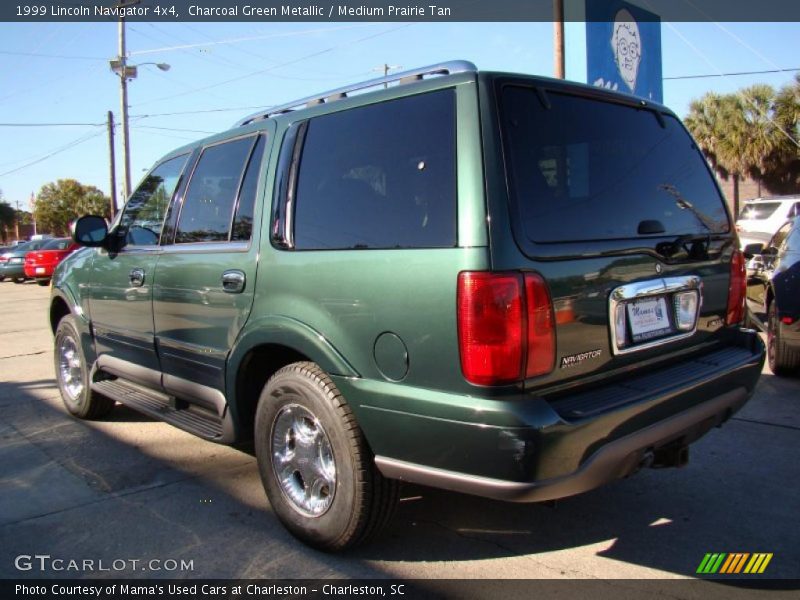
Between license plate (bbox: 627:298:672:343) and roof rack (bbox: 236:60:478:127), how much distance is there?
1.15 meters

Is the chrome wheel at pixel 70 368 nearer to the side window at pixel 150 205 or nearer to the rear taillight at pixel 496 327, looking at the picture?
the side window at pixel 150 205

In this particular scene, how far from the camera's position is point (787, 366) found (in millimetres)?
5902

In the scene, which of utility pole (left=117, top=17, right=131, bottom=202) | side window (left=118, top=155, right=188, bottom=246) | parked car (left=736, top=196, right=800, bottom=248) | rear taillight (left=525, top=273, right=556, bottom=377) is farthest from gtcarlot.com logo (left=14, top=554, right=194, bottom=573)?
utility pole (left=117, top=17, right=131, bottom=202)

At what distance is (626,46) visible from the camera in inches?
354

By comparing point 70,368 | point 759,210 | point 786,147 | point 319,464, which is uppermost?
point 786,147

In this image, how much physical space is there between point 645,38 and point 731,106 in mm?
19990

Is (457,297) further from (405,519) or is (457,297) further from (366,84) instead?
(405,519)

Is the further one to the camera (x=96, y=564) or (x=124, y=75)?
(x=124, y=75)

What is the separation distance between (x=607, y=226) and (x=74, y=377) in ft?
14.5

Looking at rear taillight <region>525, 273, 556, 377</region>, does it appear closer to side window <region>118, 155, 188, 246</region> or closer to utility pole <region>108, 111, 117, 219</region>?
side window <region>118, 155, 188, 246</region>

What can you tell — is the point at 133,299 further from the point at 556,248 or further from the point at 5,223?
the point at 5,223

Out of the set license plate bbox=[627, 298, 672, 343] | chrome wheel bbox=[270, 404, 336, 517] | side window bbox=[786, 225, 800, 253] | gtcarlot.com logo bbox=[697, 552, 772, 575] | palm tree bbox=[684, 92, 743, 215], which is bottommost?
gtcarlot.com logo bbox=[697, 552, 772, 575]

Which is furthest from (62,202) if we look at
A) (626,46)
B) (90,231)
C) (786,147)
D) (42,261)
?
(90,231)

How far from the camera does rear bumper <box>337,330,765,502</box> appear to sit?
2.27m
